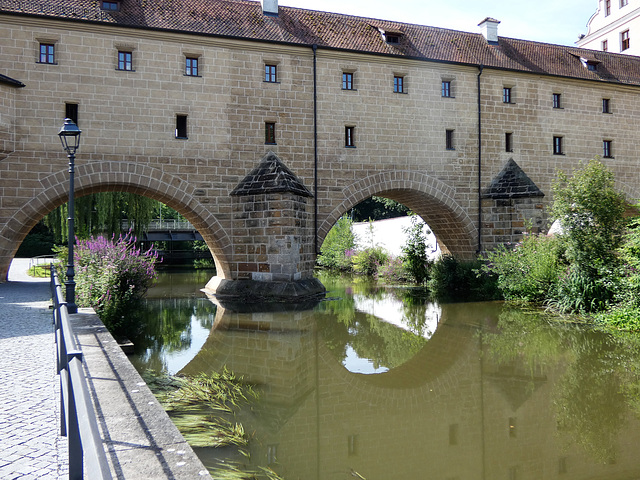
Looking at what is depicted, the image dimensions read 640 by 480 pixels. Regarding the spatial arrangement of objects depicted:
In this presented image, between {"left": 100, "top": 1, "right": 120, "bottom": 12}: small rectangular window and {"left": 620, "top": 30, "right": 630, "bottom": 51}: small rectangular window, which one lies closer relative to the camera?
{"left": 100, "top": 1, "right": 120, "bottom": 12}: small rectangular window

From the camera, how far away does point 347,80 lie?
16.4 m

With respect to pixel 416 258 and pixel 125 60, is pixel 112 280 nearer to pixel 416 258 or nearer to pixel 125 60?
pixel 125 60

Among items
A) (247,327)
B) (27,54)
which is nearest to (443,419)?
(247,327)

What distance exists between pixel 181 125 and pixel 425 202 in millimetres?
8448

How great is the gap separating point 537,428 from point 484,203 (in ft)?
44.9

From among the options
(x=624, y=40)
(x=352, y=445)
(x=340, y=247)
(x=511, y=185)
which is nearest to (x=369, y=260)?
(x=340, y=247)

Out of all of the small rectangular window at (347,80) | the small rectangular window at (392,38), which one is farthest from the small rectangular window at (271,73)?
the small rectangular window at (392,38)

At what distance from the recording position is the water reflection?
14.0 ft

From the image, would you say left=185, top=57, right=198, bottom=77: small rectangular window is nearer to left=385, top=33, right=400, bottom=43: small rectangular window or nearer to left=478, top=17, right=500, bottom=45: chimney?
left=385, top=33, right=400, bottom=43: small rectangular window

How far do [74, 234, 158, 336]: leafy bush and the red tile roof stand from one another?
7.45 metres

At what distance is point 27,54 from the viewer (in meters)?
13.2

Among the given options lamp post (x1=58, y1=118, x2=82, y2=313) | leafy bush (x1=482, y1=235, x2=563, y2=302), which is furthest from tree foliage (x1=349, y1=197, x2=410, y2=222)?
lamp post (x1=58, y1=118, x2=82, y2=313)

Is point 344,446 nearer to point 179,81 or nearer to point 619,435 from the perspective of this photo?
point 619,435

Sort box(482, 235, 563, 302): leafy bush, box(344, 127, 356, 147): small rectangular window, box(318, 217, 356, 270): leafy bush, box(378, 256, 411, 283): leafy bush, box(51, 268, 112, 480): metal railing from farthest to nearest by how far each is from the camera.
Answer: box(318, 217, 356, 270): leafy bush
box(378, 256, 411, 283): leafy bush
box(344, 127, 356, 147): small rectangular window
box(482, 235, 563, 302): leafy bush
box(51, 268, 112, 480): metal railing
